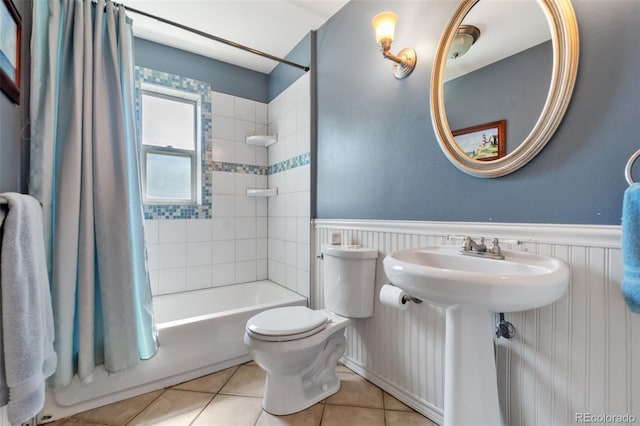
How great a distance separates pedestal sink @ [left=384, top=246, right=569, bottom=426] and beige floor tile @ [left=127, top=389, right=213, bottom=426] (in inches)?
47.4

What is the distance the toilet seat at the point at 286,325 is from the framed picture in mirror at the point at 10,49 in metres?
1.33

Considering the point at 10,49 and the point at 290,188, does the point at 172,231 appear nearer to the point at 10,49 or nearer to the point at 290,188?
the point at 290,188

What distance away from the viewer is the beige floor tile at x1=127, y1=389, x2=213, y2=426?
1335mm

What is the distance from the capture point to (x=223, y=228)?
2.54 meters

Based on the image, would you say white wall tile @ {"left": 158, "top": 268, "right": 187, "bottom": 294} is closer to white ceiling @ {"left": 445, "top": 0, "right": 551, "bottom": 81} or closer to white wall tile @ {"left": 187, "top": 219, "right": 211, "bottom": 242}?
white wall tile @ {"left": 187, "top": 219, "right": 211, "bottom": 242}

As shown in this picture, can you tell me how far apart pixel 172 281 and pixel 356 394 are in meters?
1.66

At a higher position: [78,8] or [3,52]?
[78,8]

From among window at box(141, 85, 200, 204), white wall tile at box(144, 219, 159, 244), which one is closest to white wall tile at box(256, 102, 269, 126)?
window at box(141, 85, 200, 204)

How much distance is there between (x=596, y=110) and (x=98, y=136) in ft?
6.70

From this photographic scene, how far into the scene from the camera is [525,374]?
3.35 ft

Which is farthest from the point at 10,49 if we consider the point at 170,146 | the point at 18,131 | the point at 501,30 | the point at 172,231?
the point at 501,30

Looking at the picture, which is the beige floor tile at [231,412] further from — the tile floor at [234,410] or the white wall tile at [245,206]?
the white wall tile at [245,206]

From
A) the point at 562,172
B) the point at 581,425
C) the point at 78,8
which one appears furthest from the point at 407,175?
the point at 78,8

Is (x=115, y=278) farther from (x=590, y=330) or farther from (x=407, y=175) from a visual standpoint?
(x=590, y=330)
